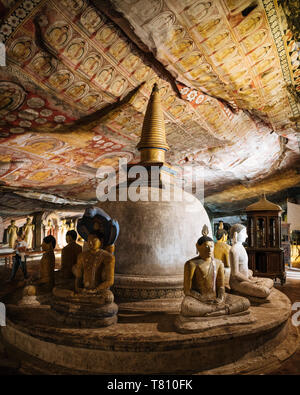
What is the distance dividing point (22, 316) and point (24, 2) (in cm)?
435

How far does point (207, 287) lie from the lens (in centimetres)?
285

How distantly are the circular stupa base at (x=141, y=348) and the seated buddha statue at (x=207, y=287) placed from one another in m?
0.20

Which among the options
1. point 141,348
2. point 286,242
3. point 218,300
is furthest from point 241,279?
point 286,242

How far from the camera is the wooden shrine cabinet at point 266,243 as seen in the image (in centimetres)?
740

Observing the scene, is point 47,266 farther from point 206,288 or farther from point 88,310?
point 206,288

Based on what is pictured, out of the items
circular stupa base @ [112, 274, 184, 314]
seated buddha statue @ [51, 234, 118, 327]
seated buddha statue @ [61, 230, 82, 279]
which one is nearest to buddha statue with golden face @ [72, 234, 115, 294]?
seated buddha statue @ [51, 234, 118, 327]

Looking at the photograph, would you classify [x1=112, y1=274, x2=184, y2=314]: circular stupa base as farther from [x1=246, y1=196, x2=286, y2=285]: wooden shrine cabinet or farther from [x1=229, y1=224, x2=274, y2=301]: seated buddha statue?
[x1=246, y1=196, x2=286, y2=285]: wooden shrine cabinet

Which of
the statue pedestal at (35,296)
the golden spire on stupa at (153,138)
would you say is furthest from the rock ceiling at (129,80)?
the statue pedestal at (35,296)

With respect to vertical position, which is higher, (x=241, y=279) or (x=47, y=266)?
(x=47, y=266)

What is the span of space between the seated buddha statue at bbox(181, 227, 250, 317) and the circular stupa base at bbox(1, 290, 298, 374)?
0.20m

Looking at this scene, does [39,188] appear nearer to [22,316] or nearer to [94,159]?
[94,159]

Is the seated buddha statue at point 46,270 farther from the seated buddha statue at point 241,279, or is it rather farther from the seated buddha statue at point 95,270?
the seated buddha statue at point 241,279

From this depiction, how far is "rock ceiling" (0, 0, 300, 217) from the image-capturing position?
172 inches

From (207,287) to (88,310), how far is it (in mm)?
1319
